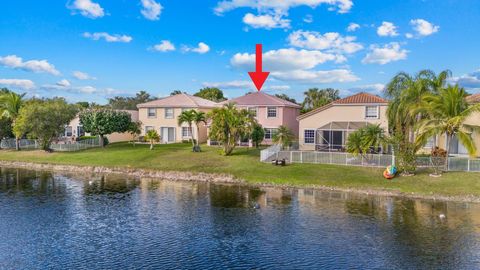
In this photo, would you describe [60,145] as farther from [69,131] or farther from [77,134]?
[69,131]

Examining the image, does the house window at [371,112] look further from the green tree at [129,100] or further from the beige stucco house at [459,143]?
the green tree at [129,100]

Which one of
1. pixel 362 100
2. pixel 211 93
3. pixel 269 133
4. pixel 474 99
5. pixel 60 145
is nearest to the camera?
pixel 474 99

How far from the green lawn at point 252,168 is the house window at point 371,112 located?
12.4m

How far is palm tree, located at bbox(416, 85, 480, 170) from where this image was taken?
37344mm

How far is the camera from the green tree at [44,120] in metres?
56.2

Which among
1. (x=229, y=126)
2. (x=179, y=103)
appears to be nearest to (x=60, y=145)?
(x=179, y=103)

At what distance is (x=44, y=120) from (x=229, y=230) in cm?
4087

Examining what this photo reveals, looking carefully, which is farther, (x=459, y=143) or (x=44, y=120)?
(x=44, y=120)

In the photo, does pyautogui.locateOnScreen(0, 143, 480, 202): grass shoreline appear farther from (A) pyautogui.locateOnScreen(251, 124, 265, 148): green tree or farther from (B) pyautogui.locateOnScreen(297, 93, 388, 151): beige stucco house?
(B) pyautogui.locateOnScreen(297, 93, 388, 151): beige stucco house

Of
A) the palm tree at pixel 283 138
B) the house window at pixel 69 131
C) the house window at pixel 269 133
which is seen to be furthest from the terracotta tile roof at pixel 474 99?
the house window at pixel 69 131

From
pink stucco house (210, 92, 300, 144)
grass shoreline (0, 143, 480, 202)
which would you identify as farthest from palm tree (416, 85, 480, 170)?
pink stucco house (210, 92, 300, 144)

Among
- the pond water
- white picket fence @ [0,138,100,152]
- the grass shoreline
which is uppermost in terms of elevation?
white picket fence @ [0,138,100,152]

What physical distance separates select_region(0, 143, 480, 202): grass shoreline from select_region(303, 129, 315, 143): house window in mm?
7291

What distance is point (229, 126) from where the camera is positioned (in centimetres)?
4934
